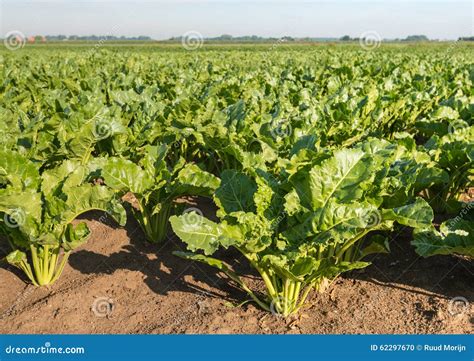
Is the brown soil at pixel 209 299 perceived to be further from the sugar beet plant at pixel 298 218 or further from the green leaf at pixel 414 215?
the green leaf at pixel 414 215

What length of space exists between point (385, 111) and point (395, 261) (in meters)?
3.81

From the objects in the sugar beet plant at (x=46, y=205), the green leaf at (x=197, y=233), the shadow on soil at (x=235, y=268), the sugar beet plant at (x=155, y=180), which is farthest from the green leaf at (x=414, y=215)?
the sugar beet plant at (x=46, y=205)

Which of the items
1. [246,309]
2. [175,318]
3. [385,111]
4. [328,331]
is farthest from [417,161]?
[385,111]

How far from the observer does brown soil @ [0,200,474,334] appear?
3.79 meters

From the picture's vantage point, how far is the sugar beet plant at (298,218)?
131 inches

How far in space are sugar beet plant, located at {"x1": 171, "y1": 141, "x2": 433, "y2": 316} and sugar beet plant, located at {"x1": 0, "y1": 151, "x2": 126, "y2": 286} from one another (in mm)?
837

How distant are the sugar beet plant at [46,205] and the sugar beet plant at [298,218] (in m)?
0.84

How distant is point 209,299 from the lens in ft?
13.7

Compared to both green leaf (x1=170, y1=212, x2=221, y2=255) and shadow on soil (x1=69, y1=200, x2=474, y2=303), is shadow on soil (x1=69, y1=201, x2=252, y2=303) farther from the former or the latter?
green leaf (x1=170, y1=212, x2=221, y2=255)

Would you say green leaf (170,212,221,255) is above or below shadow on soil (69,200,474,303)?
above

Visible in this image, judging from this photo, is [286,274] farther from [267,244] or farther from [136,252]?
[136,252]

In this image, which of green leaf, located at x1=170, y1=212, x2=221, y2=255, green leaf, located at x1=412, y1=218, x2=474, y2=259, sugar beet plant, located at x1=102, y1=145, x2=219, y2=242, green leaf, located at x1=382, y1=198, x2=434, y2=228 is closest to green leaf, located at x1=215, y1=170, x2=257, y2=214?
sugar beet plant, located at x1=102, y1=145, x2=219, y2=242

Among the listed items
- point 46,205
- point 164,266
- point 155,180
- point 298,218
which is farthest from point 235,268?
point 46,205

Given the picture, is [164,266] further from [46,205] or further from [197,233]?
[197,233]
